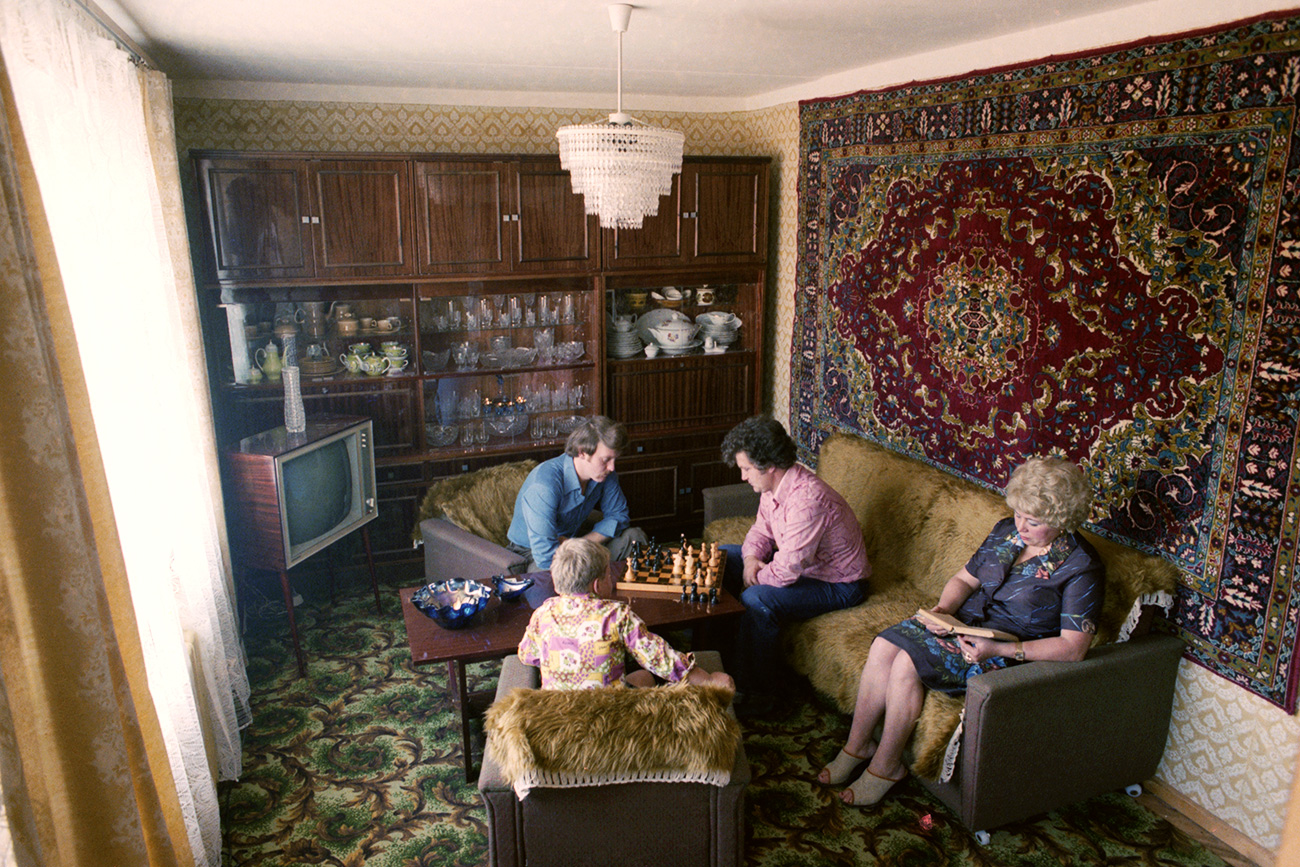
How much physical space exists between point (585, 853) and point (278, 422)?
3.41m

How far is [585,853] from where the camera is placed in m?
2.42

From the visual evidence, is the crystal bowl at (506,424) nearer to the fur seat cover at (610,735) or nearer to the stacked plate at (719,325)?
the stacked plate at (719,325)

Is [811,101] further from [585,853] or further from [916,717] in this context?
[585,853]

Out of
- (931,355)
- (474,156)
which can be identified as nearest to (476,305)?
(474,156)

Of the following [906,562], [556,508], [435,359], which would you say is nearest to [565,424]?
[435,359]

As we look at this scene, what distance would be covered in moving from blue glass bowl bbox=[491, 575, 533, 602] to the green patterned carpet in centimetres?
70

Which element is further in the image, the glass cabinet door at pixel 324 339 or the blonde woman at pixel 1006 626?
the glass cabinet door at pixel 324 339

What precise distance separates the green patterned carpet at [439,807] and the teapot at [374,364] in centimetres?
180

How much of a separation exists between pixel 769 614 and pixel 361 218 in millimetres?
3080

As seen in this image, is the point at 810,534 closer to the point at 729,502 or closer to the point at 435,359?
the point at 729,502

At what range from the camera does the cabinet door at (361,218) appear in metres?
4.73

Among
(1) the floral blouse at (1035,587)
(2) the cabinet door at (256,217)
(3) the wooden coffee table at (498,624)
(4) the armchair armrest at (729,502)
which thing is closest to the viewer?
(1) the floral blouse at (1035,587)

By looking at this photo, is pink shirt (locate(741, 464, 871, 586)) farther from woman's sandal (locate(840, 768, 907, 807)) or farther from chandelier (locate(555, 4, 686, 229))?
chandelier (locate(555, 4, 686, 229))

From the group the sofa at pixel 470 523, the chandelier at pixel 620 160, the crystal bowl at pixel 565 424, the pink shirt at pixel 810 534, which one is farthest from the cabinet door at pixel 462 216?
the pink shirt at pixel 810 534
